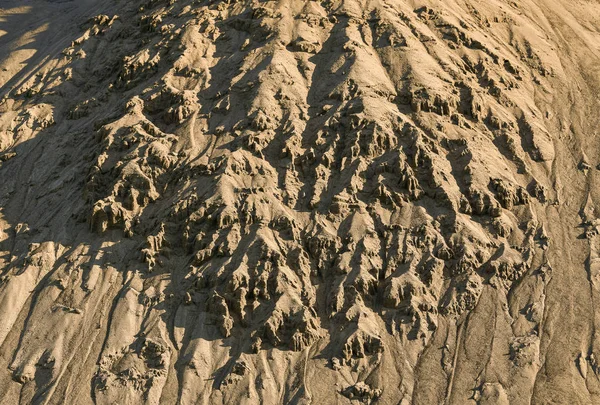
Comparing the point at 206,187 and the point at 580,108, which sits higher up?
the point at 206,187

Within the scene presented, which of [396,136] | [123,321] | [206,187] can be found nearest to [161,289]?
[123,321]

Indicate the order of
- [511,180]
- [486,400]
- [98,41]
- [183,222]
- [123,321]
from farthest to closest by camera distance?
[98,41], [511,180], [183,222], [123,321], [486,400]

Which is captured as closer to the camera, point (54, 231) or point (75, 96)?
point (54, 231)

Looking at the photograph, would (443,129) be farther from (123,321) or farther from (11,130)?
(11,130)

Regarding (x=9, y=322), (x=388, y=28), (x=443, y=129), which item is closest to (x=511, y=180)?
(x=443, y=129)

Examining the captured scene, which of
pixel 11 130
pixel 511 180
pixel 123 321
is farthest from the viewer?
pixel 11 130

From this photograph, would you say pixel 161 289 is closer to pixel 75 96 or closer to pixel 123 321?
pixel 123 321
